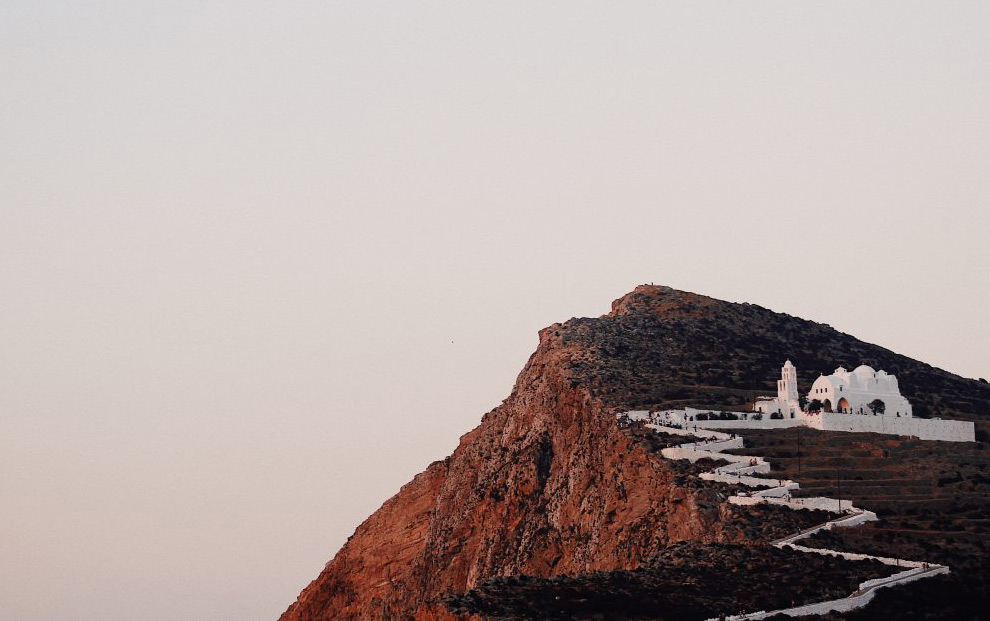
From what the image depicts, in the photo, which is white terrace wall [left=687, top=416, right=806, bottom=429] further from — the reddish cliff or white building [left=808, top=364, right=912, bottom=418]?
the reddish cliff

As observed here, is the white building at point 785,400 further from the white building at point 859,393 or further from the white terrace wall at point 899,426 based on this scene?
the white terrace wall at point 899,426

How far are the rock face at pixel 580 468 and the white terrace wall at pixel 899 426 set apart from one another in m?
8.07

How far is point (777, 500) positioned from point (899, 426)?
20.3m

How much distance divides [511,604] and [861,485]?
3170 cm

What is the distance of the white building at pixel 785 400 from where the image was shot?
4638 inches

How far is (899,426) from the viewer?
116188 millimetres

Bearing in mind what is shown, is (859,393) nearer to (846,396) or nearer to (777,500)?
(846,396)

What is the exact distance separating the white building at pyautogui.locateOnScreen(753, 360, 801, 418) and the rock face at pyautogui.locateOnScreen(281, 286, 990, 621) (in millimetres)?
3321

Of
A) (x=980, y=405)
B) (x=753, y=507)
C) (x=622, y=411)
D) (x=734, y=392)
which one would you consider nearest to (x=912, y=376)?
(x=980, y=405)

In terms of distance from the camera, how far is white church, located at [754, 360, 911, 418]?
118 m

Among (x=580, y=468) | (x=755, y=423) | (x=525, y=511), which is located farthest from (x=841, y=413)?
(x=525, y=511)

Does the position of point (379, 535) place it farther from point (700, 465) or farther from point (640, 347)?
point (700, 465)

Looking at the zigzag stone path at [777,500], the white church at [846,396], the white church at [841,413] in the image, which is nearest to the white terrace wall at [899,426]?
the white church at [841,413]

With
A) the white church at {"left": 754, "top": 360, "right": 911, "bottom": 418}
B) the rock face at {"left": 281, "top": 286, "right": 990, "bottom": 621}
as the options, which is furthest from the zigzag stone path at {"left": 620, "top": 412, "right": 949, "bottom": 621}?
the white church at {"left": 754, "top": 360, "right": 911, "bottom": 418}
